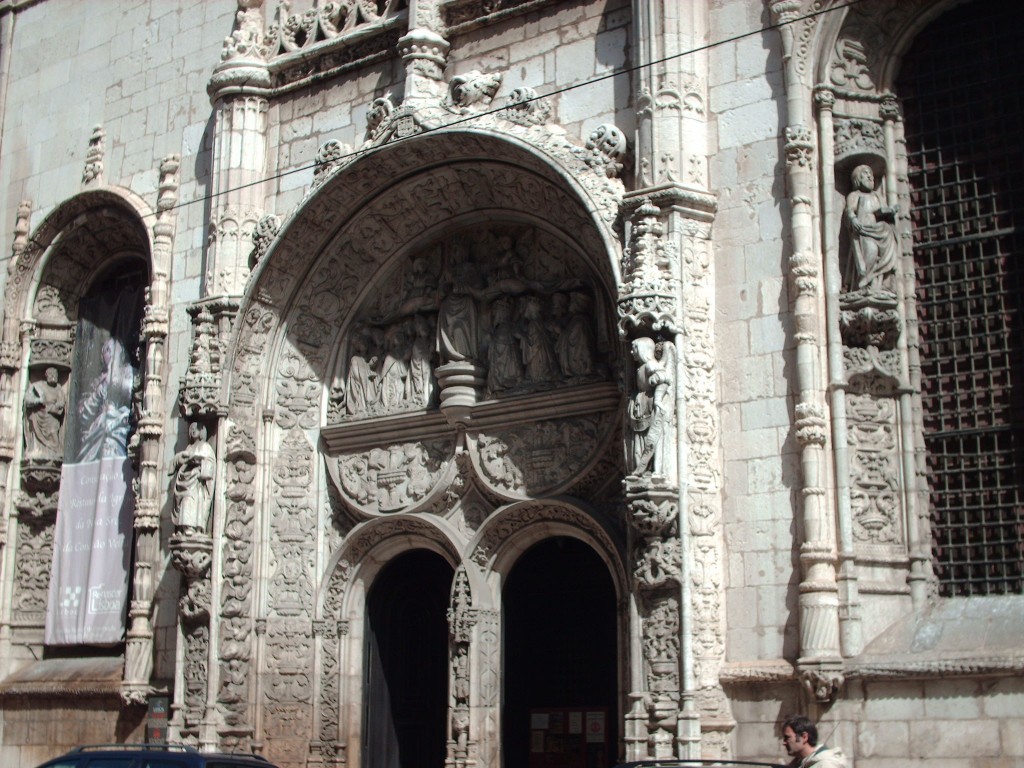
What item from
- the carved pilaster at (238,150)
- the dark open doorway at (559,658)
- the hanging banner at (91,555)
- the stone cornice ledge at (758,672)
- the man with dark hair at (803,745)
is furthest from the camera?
the hanging banner at (91,555)

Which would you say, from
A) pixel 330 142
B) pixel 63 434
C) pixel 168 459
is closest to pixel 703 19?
pixel 330 142

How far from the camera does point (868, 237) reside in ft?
45.2

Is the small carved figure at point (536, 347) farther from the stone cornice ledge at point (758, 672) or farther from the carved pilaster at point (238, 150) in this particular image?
the stone cornice ledge at point (758, 672)

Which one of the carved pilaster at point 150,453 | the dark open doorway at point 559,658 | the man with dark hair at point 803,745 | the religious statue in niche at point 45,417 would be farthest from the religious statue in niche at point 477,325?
the man with dark hair at point 803,745

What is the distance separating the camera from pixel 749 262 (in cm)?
1417

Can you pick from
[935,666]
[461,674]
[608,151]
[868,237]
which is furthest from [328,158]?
[935,666]

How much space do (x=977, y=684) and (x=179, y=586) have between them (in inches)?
355

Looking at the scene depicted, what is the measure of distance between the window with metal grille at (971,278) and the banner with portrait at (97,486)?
10.3 m

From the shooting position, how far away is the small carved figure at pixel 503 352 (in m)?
16.6

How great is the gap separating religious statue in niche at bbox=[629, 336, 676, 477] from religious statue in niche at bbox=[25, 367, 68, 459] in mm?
9823

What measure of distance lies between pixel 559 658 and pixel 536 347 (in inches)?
128

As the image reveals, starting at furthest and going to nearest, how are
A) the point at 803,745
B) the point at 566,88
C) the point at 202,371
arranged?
1. the point at 202,371
2. the point at 566,88
3. the point at 803,745

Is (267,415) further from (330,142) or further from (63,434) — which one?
(63,434)

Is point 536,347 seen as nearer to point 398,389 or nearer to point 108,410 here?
point 398,389
